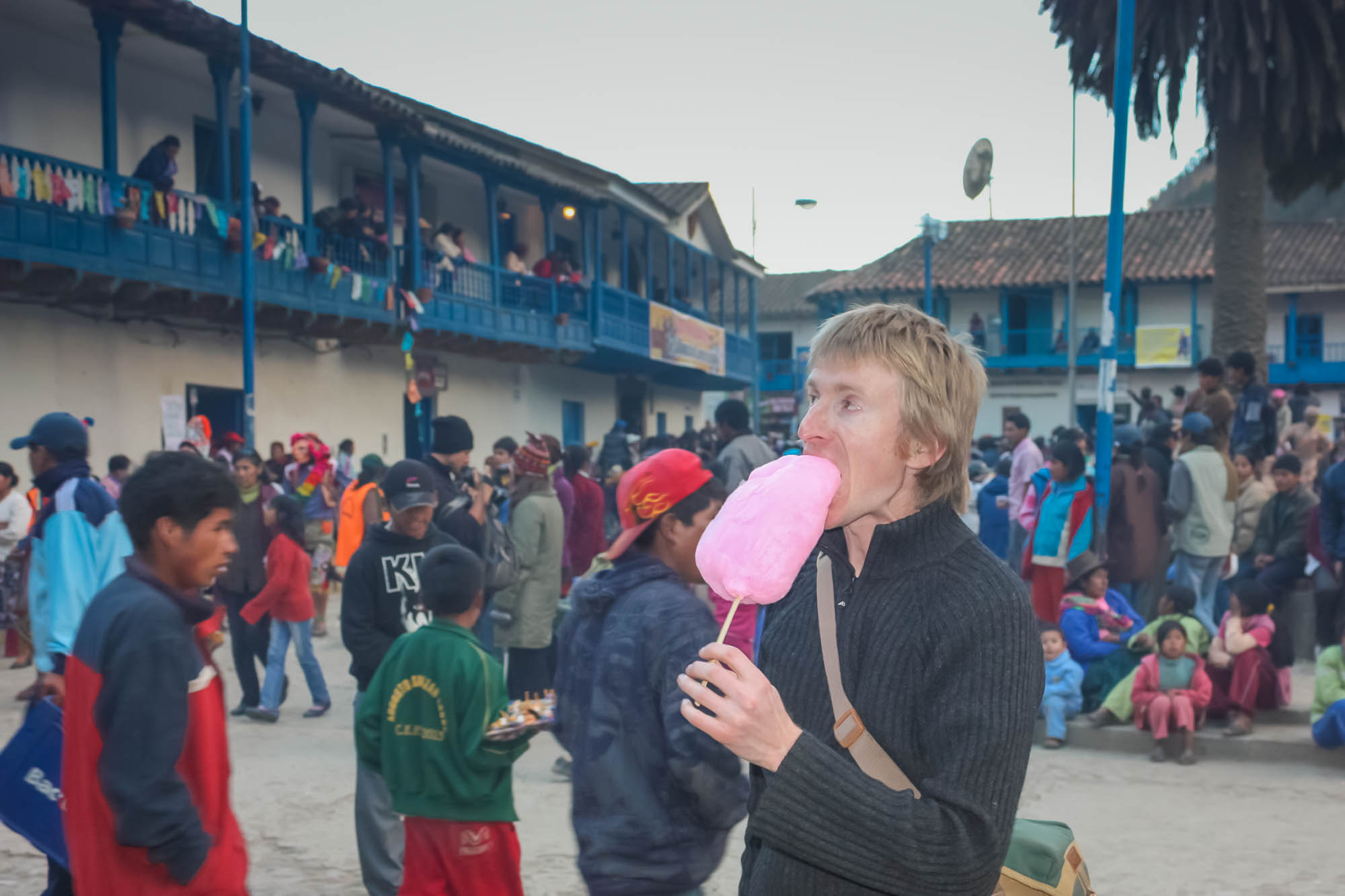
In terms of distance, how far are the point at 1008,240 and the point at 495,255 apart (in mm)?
25924

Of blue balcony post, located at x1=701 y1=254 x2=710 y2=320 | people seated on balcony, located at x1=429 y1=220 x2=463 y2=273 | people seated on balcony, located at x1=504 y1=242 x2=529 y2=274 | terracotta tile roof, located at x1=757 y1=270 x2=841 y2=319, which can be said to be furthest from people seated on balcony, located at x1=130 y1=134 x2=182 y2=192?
terracotta tile roof, located at x1=757 y1=270 x2=841 y2=319

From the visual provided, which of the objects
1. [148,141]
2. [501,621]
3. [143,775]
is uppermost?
[148,141]

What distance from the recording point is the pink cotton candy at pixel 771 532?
175 cm

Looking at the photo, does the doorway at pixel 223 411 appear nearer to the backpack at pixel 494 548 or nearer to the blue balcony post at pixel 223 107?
the blue balcony post at pixel 223 107

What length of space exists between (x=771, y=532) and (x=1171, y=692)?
6.75 metres

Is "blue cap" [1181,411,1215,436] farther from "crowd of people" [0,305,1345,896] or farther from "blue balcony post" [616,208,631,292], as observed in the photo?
"blue balcony post" [616,208,631,292]

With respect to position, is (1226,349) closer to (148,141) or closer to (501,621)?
(501,621)

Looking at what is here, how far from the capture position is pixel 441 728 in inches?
153

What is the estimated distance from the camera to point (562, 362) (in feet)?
80.7

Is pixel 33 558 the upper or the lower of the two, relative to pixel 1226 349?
lower

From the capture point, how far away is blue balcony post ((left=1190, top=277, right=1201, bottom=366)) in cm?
3738

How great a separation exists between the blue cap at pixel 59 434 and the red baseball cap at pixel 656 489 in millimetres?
2898

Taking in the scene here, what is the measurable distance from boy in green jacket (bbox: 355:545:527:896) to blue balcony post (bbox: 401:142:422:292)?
51.6 ft

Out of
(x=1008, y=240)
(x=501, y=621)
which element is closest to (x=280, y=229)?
(x=501, y=621)
